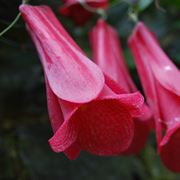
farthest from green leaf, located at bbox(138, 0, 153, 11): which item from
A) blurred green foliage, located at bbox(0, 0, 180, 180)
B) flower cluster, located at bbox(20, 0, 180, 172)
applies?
flower cluster, located at bbox(20, 0, 180, 172)

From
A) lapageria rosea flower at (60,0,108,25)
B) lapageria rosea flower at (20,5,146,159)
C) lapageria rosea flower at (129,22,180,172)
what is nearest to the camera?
lapageria rosea flower at (20,5,146,159)

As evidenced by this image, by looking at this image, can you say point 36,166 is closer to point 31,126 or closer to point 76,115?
point 31,126

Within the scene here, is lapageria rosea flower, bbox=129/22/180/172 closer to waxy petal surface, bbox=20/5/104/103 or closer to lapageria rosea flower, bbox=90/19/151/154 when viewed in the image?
lapageria rosea flower, bbox=90/19/151/154

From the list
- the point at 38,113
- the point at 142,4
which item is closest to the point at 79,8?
the point at 142,4

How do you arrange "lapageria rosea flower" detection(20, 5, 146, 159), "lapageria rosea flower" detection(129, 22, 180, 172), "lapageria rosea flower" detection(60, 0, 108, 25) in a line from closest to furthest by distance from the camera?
1. "lapageria rosea flower" detection(20, 5, 146, 159)
2. "lapageria rosea flower" detection(129, 22, 180, 172)
3. "lapageria rosea flower" detection(60, 0, 108, 25)

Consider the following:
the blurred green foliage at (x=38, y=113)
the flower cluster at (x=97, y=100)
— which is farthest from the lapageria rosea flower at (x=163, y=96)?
the blurred green foliage at (x=38, y=113)

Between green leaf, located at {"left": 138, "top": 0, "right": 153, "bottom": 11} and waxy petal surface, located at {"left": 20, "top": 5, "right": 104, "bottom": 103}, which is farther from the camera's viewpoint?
green leaf, located at {"left": 138, "top": 0, "right": 153, "bottom": 11}

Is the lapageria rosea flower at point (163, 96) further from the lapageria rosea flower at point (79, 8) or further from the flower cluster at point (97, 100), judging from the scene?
the lapageria rosea flower at point (79, 8)

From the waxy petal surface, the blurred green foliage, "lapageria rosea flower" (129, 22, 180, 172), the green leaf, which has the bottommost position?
the blurred green foliage
